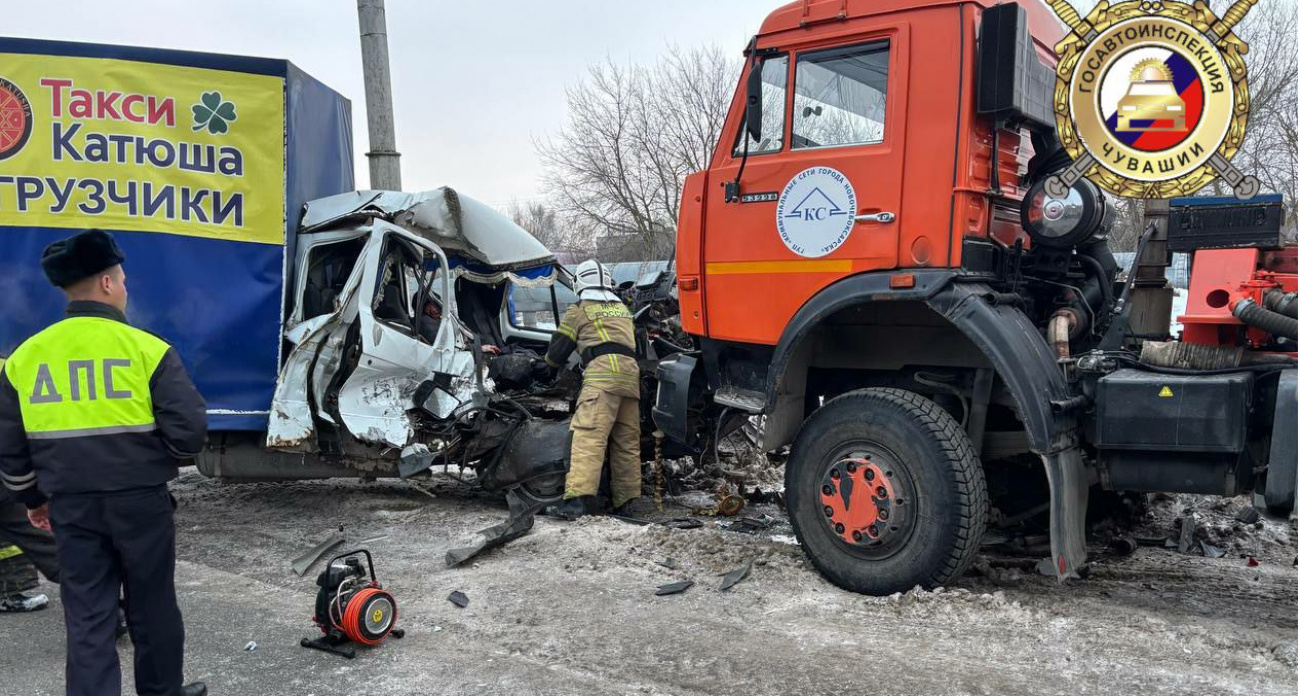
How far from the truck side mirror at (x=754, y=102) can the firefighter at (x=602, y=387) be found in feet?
→ 6.57

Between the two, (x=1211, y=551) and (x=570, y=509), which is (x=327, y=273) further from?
(x=1211, y=551)

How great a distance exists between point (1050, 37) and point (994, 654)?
315cm

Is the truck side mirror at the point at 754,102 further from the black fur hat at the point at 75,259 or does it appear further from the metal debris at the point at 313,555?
the metal debris at the point at 313,555

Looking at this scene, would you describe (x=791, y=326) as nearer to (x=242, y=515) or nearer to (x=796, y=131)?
(x=796, y=131)

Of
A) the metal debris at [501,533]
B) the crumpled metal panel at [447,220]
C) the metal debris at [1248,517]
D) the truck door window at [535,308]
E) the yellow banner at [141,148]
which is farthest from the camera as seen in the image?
the truck door window at [535,308]

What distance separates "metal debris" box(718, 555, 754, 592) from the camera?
4477 mm

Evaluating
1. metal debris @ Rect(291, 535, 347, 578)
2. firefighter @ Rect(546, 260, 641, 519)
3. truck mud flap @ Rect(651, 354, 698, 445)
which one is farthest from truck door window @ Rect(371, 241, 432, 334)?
truck mud flap @ Rect(651, 354, 698, 445)

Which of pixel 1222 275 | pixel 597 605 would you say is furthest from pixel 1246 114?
pixel 597 605

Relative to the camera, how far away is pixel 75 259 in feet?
10.0

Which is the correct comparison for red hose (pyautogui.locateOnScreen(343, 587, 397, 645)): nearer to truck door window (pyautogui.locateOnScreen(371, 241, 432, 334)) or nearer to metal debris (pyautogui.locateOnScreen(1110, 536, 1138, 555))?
truck door window (pyautogui.locateOnScreen(371, 241, 432, 334))

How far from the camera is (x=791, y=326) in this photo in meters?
4.53

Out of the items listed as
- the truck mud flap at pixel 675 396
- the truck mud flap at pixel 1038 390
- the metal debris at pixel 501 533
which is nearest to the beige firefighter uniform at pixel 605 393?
the metal debris at pixel 501 533

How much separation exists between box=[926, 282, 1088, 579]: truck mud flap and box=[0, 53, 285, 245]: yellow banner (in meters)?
4.36

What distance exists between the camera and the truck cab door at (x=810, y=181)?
4.33 m
